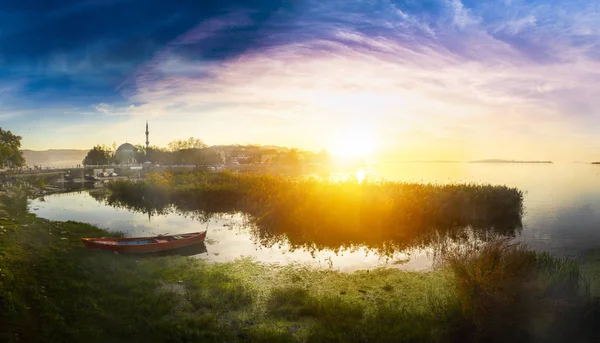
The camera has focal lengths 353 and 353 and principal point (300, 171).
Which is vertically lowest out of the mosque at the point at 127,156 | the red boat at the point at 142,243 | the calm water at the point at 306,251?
the calm water at the point at 306,251

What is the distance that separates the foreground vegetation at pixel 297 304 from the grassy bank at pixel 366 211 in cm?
852

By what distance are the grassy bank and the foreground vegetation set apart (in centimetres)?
852

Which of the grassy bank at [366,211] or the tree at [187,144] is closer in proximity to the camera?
the grassy bank at [366,211]

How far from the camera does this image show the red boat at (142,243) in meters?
18.5

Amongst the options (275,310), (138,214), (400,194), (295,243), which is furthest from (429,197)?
(138,214)

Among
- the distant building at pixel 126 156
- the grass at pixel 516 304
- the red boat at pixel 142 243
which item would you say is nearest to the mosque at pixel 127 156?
the distant building at pixel 126 156

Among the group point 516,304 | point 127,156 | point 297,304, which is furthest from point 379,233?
point 127,156

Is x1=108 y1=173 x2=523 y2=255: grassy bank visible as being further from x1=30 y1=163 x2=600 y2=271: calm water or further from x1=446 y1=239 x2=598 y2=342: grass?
x1=446 y1=239 x2=598 y2=342: grass

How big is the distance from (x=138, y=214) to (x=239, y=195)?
35.9ft

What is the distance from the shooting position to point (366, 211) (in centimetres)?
2834

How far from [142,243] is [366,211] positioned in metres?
16.6

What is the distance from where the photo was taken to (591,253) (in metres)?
19.9

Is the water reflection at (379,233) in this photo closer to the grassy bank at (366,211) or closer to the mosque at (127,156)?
the grassy bank at (366,211)

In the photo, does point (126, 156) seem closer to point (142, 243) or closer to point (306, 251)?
point (142, 243)
